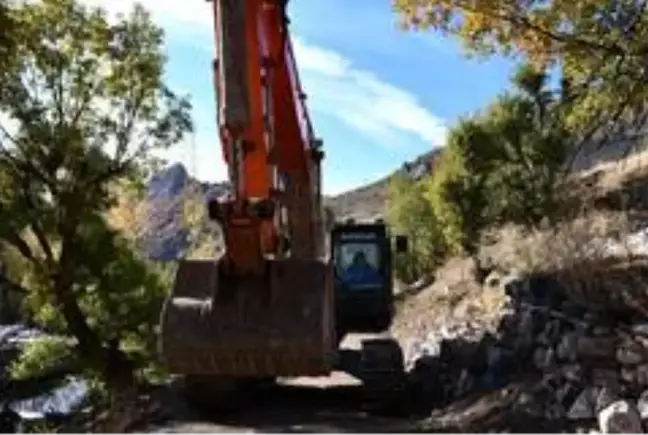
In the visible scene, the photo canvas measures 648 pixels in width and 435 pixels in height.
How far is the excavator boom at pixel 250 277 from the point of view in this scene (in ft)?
36.0

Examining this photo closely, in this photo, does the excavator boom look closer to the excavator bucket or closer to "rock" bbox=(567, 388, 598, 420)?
the excavator bucket

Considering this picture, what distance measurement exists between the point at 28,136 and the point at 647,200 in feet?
45.7

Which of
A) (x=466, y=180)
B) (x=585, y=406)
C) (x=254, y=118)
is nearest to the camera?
(x=254, y=118)

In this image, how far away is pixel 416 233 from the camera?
49.8m

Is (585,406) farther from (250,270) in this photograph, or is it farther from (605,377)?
(250,270)

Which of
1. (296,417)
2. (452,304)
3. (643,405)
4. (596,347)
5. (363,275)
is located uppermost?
(363,275)

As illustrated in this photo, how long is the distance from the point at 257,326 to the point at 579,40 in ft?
14.0

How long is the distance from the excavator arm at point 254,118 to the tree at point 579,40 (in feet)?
6.44

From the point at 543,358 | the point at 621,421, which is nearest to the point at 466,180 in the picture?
the point at 543,358

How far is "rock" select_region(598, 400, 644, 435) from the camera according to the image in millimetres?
9609

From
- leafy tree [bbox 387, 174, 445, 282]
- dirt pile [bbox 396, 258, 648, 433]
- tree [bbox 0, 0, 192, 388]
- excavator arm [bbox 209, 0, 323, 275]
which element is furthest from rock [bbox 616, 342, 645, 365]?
leafy tree [bbox 387, 174, 445, 282]

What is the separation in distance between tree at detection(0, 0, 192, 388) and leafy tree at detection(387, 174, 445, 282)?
2147 cm

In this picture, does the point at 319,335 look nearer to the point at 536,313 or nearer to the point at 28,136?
the point at 536,313

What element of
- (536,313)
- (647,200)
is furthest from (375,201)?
(536,313)
